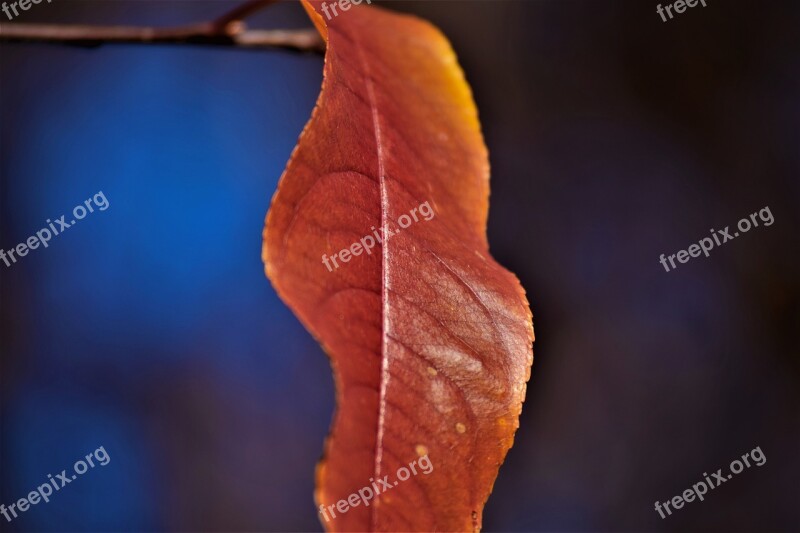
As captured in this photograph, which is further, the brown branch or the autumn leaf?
the brown branch

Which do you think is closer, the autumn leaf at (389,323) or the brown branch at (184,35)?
the autumn leaf at (389,323)

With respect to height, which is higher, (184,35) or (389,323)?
(184,35)

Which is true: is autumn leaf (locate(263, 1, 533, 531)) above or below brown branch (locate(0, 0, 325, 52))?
below

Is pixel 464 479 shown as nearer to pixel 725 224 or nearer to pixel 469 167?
pixel 469 167

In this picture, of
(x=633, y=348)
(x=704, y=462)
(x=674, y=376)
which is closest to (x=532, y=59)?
(x=633, y=348)

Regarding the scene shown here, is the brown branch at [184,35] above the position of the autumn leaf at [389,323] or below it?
above
